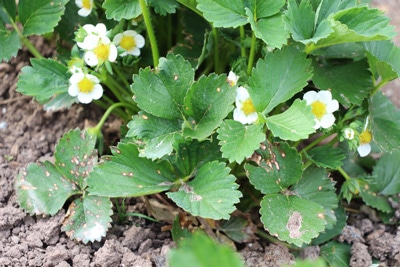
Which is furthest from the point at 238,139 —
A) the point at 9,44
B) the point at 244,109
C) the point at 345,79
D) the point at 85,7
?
the point at 9,44

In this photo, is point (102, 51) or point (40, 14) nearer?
point (102, 51)

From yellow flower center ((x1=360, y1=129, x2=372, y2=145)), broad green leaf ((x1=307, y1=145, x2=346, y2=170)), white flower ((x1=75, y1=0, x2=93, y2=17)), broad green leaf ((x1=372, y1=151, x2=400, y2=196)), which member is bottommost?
broad green leaf ((x1=372, y1=151, x2=400, y2=196))

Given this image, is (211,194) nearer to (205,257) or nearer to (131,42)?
(131,42)

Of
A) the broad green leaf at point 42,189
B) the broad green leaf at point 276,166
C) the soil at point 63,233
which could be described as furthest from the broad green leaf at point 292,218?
the broad green leaf at point 42,189

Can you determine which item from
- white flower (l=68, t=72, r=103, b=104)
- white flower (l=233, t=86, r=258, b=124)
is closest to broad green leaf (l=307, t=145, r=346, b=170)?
white flower (l=233, t=86, r=258, b=124)

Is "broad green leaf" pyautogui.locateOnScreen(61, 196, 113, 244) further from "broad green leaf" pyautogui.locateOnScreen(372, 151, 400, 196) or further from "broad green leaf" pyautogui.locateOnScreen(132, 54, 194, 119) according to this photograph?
"broad green leaf" pyautogui.locateOnScreen(372, 151, 400, 196)

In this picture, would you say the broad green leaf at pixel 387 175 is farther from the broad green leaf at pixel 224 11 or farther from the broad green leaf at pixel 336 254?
the broad green leaf at pixel 224 11
